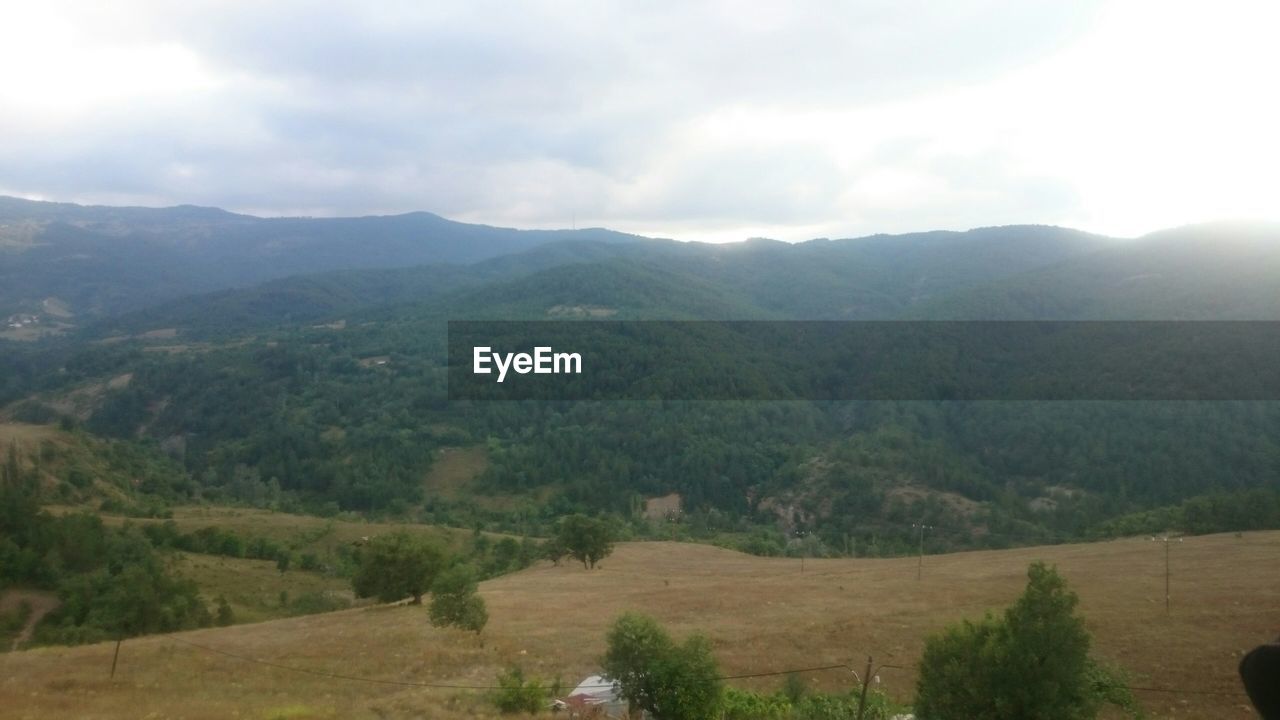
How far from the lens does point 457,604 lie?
913 inches

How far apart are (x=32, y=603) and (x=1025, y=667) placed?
41.7 m

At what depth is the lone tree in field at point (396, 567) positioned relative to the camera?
2947 cm

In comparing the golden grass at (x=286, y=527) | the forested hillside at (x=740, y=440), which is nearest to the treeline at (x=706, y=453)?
the forested hillside at (x=740, y=440)

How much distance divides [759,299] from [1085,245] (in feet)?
280

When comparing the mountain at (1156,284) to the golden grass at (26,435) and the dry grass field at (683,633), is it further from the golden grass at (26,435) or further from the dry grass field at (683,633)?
the golden grass at (26,435)

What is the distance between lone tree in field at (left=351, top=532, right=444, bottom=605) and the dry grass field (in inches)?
35.7

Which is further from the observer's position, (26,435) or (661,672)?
(26,435)

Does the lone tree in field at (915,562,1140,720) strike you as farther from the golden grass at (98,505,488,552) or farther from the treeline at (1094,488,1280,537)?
the treeline at (1094,488,1280,537)

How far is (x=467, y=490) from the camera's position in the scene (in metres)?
85.8

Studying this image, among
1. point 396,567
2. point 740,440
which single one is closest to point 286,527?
point 396,567

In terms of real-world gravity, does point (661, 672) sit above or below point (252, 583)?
above

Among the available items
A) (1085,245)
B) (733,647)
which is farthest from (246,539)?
(1085,245)

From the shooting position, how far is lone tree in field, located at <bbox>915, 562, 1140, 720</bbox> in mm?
12703

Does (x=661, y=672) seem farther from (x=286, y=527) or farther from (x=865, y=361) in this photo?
(x=865, y=361)
